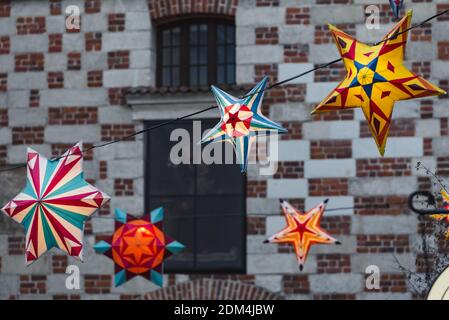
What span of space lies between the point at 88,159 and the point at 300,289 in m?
3.19

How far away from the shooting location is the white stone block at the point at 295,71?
13.0m

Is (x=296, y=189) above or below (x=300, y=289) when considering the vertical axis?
above

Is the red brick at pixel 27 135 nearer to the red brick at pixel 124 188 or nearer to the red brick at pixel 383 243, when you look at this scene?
the red brick at pixel 124 188

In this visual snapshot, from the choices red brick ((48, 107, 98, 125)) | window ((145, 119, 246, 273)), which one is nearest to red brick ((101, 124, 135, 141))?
red brick ((48, 107, 98, 125))

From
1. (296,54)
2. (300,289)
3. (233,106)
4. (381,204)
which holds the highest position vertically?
(296,54)

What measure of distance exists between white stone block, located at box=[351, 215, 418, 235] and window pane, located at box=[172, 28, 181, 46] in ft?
10.7

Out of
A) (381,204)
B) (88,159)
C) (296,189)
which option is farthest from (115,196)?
(381,204)

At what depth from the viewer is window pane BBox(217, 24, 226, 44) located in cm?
1347

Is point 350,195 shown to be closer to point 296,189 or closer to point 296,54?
point 296,189

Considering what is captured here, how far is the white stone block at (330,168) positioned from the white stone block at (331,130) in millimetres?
301

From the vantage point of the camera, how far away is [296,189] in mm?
12883

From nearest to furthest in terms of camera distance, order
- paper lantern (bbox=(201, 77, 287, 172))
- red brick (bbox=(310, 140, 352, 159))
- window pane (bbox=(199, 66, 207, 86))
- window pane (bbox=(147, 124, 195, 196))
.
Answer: paper lantern (bbox=(201, 77, 287, 172)), red brick (bbox=(310, 140, 352, 159)), window pane (bbox=(147, 124, 195, 196)), window pane (bbox=(199, 66, 207, 86))

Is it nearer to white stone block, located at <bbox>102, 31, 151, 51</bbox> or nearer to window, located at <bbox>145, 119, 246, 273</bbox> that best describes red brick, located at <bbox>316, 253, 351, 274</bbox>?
window, located at <bbox>145, 119, 246, 273</bbox>
